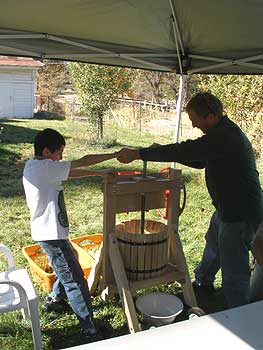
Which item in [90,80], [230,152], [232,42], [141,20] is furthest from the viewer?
[90,80]

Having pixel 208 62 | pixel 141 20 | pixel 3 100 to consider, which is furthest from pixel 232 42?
pixel 3 100

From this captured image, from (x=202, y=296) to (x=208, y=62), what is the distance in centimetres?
215

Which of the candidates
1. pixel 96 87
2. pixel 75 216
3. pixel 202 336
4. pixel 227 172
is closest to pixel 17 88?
pixel 96 87

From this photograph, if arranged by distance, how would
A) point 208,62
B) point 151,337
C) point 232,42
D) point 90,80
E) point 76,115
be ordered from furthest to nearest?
point 76,115, point 90,80, point 208,62, point 232,42, point 151,337

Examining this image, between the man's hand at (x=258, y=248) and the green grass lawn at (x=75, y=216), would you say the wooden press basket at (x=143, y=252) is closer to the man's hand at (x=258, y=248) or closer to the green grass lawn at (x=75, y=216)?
the green grass lawn at (x=75, y=216)

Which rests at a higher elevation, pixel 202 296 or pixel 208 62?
pixel 208 62

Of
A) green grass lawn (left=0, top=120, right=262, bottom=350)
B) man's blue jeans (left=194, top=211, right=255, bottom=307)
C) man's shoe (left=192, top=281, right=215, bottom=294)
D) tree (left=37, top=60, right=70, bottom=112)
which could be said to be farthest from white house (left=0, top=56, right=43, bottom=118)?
man's blue jeans (left=194, top=211, right=255, bottom=307)

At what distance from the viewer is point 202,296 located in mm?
3396

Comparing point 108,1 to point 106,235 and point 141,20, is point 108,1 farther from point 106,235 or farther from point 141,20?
point 106,235

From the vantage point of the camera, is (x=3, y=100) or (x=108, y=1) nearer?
(x=108, y=1)

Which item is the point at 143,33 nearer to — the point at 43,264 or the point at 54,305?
the point at 43,264

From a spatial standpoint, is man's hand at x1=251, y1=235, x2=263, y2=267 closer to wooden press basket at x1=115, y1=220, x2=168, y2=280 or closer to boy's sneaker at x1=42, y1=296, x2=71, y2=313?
wooden press basket at x1=115, y1=220, x2=168, y2=280

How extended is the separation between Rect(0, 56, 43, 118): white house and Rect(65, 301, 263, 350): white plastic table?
676 inches

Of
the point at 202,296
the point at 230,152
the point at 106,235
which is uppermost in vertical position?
the point at 230,152
